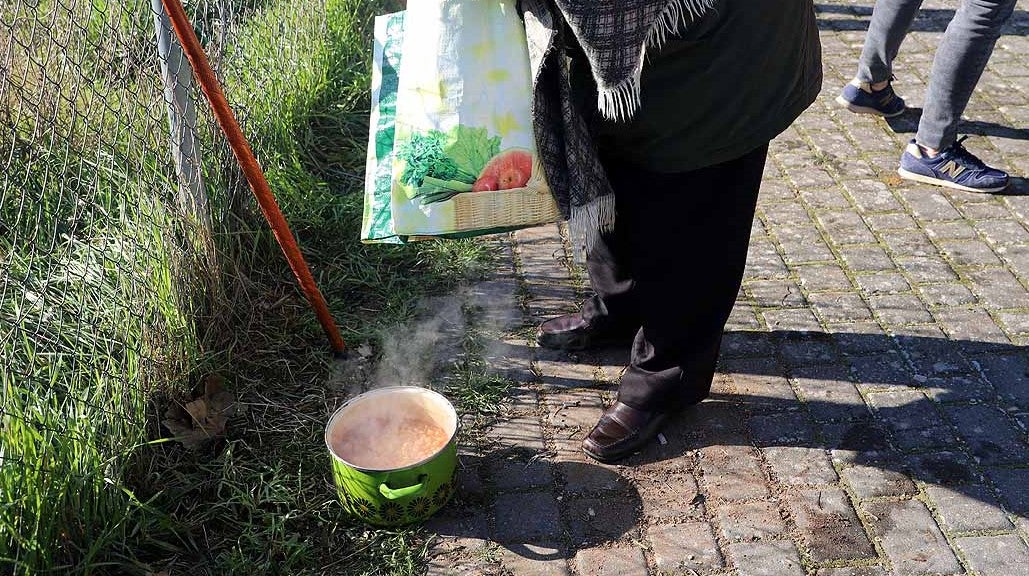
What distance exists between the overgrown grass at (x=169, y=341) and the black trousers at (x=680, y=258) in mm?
626

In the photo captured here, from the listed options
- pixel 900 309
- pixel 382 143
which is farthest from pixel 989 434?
pixel 382 143

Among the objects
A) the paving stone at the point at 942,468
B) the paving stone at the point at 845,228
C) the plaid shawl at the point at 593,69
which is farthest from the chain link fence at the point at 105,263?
the paving stone at the point at 845,228

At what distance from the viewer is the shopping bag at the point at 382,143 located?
241 cm

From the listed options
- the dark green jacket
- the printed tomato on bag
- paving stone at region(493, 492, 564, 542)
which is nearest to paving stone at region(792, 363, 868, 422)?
paving stone at region(493, 492, 564, 542)

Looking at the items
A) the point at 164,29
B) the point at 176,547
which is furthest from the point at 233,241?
the point at 176,547

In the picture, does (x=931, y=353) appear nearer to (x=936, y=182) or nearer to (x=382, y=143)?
(x=936, y=182)

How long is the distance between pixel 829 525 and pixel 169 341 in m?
2.08

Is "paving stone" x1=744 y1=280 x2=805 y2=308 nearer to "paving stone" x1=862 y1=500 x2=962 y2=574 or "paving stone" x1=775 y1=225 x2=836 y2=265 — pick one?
"paving stone" x1=775 y1=225 x2=836 y2=265

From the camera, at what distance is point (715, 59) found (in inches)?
89.9

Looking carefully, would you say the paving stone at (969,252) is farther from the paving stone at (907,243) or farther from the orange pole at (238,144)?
the orange pole at (238,144)

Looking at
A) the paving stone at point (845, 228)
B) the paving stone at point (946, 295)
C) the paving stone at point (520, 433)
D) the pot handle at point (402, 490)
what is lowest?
the paving stone at point (520, 433)

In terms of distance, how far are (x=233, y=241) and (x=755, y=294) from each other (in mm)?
2018

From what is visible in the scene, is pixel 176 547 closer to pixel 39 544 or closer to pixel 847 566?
pixel 39 544

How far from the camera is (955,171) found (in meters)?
4.29
